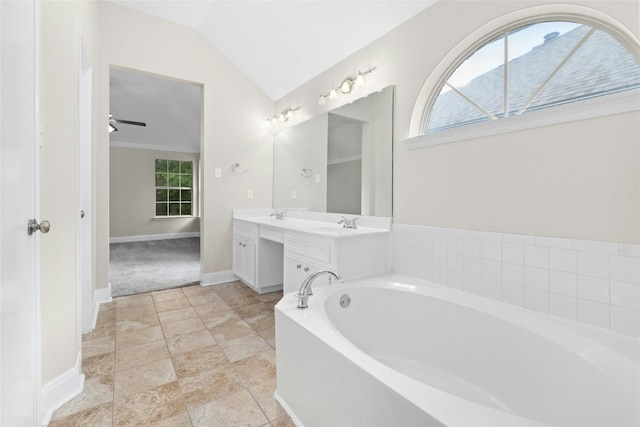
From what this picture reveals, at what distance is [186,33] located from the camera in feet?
10.9

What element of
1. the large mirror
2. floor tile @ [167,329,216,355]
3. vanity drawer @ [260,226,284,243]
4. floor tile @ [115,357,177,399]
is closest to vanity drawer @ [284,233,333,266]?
vanity drawer @ [260,226,284,243]

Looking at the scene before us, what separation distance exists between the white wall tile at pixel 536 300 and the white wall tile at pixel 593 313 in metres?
0.13

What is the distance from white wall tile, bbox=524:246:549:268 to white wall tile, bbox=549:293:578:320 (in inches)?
6.1

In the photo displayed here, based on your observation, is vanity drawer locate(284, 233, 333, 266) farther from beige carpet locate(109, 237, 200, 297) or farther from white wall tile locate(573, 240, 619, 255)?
beige carpet locate(109, 237, 200, 297)

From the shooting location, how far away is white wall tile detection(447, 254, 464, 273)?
186cm

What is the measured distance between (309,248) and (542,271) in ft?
4.85

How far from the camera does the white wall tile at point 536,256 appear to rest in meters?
1.51

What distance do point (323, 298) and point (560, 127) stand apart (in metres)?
1.46

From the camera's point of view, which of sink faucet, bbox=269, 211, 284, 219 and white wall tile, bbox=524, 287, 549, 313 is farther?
sink faucet, bbox=269, 211, 284, 219

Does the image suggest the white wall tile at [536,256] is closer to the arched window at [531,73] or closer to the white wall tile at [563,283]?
the white wall tile at [563,283]

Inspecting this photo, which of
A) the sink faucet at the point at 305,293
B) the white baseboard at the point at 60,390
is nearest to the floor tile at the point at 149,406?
the white baseboard at the point at 60,390

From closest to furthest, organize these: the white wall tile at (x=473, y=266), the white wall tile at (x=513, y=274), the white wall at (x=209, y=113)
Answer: the white wall tile at (x=513, y=274)
the white wall tile at (x=473, y=266)
the white wall at (x=209, y=113)

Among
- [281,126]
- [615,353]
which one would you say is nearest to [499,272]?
[615,353]

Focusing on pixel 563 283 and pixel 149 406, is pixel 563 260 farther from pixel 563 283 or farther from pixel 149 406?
pixel 149 406
